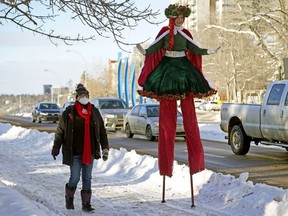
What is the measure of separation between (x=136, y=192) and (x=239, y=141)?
22.6 feet

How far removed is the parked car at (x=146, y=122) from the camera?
22.3m

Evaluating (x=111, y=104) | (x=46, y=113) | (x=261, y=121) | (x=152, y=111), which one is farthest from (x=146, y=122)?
(x=46, y=113)

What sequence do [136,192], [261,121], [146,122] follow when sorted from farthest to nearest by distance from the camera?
[146,122], [261,121], [136,192]

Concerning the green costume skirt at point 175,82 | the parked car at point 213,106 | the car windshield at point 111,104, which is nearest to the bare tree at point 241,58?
the parked car at point 213,106

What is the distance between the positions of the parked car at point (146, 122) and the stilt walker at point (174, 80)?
44.9 ft

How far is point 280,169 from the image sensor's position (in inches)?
492

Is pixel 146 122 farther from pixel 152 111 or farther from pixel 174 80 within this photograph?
pixel 174 80

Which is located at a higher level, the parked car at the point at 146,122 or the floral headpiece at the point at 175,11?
the floral headpiece at the point at 175,11

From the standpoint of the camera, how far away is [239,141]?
15.7 m

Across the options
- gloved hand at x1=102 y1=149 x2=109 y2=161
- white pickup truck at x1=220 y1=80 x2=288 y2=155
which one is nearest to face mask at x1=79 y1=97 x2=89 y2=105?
gloved hand at x1=102 y1=149 x2=109 y2=161

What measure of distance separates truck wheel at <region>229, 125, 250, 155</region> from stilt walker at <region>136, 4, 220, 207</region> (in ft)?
26.0

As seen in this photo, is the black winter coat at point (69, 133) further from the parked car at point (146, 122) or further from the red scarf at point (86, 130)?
the parked car at point (146, 122)

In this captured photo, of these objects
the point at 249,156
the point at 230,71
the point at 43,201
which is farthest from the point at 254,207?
the point at 230,71

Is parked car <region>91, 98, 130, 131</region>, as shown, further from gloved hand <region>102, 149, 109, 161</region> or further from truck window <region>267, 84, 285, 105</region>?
gloved hand <region>102, 149, 109, 161</region>
